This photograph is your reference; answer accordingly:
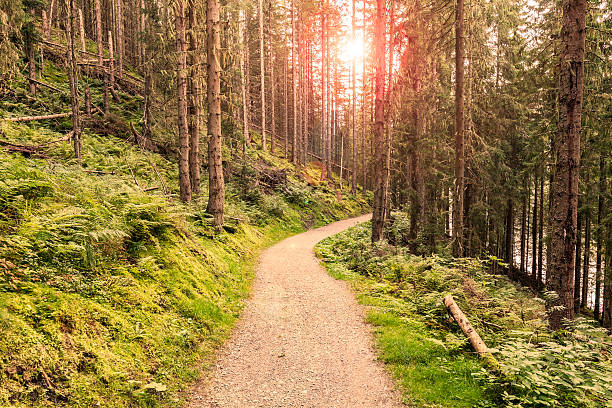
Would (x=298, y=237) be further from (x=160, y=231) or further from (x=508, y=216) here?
(x=508, y=216)

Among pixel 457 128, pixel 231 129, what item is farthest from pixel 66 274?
pixel 231 129

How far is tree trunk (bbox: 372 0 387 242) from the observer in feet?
44.5

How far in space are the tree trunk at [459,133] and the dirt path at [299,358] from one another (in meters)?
5.57

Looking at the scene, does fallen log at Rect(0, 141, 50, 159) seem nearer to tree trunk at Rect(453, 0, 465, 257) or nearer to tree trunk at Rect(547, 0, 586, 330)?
tree trunk at Rect(453, 0, 465, 257)

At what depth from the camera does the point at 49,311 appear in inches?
151

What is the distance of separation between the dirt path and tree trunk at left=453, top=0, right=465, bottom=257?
557 cm

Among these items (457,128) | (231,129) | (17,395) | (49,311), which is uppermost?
(231,129)

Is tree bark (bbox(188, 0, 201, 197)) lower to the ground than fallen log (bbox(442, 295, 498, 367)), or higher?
higher

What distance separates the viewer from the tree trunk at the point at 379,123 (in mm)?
13578

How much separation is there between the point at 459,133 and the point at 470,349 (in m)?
8.48

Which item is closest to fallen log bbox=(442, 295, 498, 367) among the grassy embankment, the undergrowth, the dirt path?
the undergrowth

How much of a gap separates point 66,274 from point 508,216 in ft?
89.6

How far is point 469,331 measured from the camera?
6160 mm

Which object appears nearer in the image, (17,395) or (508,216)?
(17,395)
